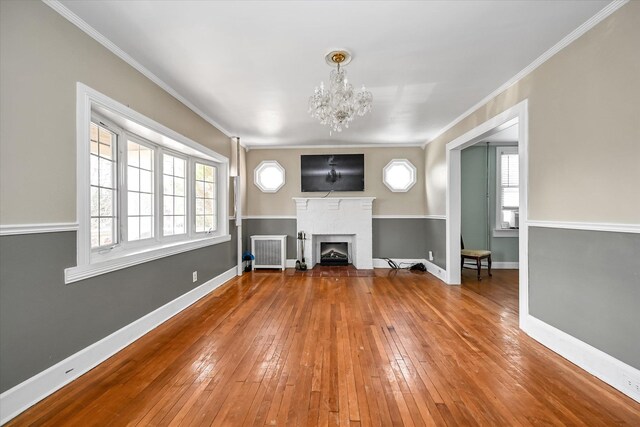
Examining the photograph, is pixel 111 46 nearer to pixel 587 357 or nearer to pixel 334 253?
pixel 587 357

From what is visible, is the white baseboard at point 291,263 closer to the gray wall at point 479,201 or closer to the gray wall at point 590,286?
the gray wall at point 479,201

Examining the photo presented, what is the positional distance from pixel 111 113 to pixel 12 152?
0.86 m

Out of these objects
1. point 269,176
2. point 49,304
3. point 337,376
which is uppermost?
point 269,176

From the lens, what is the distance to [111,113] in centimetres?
224

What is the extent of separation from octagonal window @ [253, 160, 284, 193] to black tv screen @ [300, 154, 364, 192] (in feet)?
1.80

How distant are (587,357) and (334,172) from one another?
14.3ft

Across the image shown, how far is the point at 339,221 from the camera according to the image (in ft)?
18.0

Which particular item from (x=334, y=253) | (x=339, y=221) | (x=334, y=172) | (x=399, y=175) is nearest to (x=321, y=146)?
(x=334, y=172)

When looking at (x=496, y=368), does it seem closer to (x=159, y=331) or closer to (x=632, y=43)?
(x=632, y=43)

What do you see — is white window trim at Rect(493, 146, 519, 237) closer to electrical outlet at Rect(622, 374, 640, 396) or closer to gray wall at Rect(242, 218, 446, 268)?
gray wall at Rect(242, 218, 446, 268)

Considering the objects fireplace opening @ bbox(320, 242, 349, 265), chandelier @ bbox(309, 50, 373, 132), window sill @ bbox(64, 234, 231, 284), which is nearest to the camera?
window sill @ bbox(64, 234, 231, 284)

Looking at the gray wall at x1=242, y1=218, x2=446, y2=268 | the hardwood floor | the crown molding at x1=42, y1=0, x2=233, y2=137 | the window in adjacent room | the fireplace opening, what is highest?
the crown molding at x1=42, y1=0, x2=233, y2=137

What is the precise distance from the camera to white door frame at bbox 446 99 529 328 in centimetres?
260

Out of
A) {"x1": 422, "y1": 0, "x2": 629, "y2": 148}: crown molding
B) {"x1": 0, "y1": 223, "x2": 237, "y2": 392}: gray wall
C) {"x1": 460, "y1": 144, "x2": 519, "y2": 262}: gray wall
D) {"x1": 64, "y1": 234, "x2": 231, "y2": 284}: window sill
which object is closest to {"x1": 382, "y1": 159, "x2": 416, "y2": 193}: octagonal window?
{"x1": 460, "y1": 144, "x2": 519, "y2": 262}: gray wall
